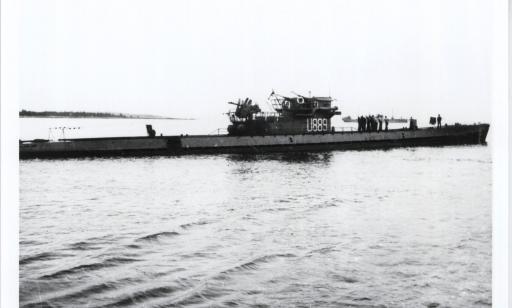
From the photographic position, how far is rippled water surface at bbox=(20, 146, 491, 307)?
7.70 meters

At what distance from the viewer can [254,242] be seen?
34.8ft

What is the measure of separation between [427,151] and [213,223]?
2609 cm

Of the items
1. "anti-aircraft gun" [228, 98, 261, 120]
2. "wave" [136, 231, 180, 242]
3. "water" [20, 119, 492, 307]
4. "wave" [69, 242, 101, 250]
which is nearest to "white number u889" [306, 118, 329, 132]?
"anti-aircraft gun" [228, 98, 261, 120]

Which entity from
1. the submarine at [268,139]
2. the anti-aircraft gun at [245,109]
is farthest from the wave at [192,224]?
the anti-aircraft gun at [245,109]

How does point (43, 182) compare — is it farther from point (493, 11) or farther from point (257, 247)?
point (493, 11)

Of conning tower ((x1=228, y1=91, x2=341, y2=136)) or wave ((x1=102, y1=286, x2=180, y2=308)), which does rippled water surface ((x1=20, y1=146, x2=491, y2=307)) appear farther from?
conning tower ((x1=228, y1=91, x2=341, y2=136))

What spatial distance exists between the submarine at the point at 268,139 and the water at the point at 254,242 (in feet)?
31.2

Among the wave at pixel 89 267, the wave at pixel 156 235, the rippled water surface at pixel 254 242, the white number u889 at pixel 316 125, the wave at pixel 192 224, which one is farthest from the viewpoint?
the white number u889 at pixel 316 125

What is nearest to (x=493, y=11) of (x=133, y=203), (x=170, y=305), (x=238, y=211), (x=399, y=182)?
(x=170, y=305)

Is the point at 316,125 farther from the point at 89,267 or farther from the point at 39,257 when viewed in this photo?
the point at 89,267

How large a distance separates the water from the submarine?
9.52m

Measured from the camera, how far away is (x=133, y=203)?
1595cm

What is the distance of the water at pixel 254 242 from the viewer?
25.3 feet

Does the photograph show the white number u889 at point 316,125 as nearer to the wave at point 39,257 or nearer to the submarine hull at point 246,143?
the submarine hull at point 246,143
